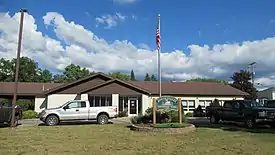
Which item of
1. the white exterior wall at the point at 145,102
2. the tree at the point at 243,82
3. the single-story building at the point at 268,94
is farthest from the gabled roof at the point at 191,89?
the single-story building at the point at 268,94

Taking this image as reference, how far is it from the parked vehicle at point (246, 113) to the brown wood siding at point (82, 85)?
16176 mm

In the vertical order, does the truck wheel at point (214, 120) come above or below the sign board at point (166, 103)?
below

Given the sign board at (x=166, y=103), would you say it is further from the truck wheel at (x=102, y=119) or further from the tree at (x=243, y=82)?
the tree at (x=243, y=82)

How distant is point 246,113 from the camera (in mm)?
18344

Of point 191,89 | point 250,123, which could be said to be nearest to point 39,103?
point 191,89

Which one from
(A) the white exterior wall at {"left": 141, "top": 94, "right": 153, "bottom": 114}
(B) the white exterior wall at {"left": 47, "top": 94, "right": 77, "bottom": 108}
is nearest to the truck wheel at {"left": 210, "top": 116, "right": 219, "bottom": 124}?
(A) the white exterior wall at {"left": 141, "top": 94, "right": 153, "bottom": 114}

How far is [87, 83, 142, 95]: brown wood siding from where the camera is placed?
3234cm

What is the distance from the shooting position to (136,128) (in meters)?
16.2

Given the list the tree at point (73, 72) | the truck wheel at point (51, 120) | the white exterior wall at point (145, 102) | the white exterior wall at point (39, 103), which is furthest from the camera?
the tree at point (73, 72)

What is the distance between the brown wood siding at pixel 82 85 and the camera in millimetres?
33281

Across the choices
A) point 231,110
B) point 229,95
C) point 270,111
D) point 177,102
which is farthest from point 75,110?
point 229,95

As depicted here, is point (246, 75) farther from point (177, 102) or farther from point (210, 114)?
point (177, 102)

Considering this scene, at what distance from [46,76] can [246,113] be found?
234 ft

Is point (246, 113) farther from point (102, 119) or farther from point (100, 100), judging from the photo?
point (100, 100)
